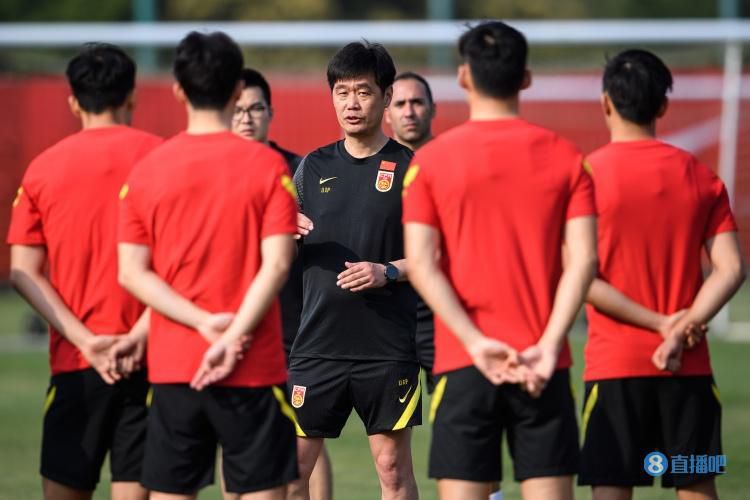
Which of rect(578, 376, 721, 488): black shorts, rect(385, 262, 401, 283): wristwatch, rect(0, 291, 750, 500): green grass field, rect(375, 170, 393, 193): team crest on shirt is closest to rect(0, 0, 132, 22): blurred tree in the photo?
rect(0, 291, 750, 500): green grass field

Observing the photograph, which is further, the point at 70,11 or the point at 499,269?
the point at 70,11

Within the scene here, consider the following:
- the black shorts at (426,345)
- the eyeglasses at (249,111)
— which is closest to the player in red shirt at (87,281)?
the eyeglasses at (249,111)

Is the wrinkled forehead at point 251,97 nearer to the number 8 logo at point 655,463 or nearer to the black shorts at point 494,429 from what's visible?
the black shorts at point 494,429

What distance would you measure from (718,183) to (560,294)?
1164 millimetres

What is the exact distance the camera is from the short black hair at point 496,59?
491cm

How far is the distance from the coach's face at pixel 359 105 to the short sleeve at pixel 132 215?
6.44ft

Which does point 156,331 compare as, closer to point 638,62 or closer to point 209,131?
point 209,131

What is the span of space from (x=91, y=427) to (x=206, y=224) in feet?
3.69

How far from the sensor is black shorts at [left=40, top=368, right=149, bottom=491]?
5.31 metres

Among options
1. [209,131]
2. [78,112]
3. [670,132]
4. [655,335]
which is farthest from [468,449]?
[670,132]

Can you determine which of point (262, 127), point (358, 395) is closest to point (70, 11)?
point (262, 127)

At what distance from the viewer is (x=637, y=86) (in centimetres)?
550

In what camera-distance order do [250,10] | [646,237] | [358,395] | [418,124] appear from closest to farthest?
1. [646,237]
2. [358,395]
3. [418,124]
4. [250,10]

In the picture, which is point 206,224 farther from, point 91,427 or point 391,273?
point 391,273
